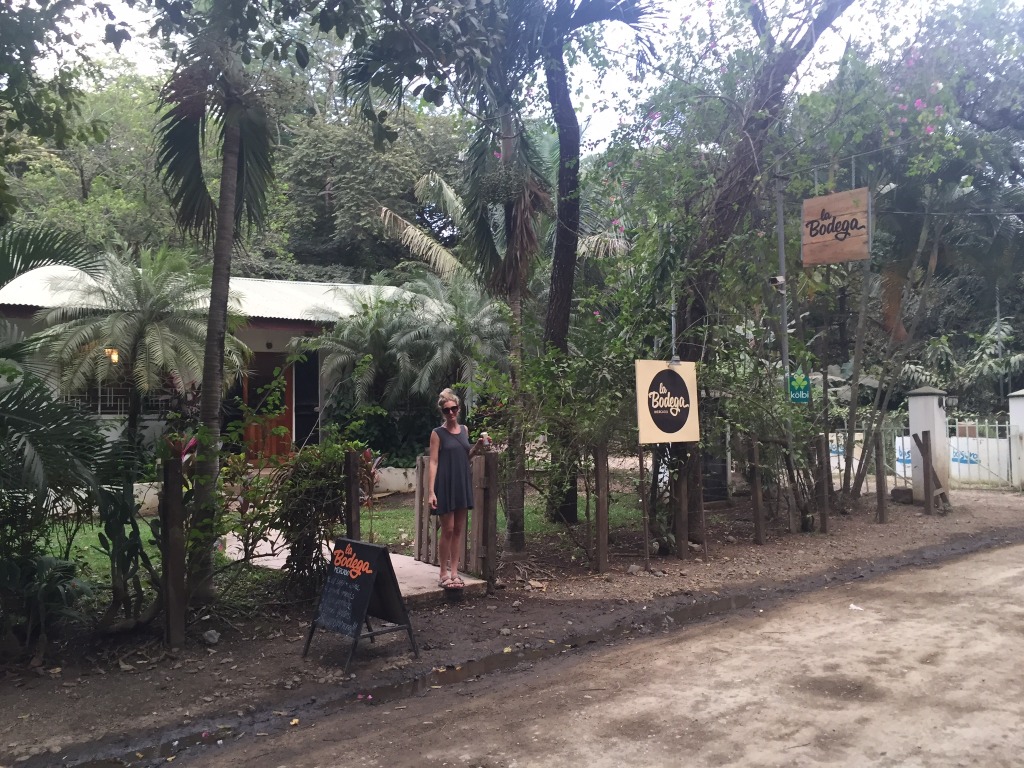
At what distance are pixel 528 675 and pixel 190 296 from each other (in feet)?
34.2

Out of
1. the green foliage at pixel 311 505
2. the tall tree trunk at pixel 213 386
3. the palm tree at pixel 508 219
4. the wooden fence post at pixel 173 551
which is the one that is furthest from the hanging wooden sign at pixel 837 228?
the wooden fence post at pixel 173 551

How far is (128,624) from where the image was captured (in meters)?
5.94

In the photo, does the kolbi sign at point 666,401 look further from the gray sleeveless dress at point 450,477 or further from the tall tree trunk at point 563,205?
the gray sleeveless dress at point 450,477

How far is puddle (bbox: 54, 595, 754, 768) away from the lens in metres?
4.52

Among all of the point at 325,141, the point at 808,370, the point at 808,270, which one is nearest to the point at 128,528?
the point at 808,370

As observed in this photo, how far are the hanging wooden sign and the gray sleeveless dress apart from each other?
19.6 ft

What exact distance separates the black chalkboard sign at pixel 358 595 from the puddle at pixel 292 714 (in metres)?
0.38

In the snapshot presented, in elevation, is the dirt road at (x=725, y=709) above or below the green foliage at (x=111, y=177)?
below

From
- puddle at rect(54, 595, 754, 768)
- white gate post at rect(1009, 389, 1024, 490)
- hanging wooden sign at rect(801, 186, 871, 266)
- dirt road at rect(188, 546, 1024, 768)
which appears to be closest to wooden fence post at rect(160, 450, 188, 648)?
puddle at rect(54, 595, 754, 768)

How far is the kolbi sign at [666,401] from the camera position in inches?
341

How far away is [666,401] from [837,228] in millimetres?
3758

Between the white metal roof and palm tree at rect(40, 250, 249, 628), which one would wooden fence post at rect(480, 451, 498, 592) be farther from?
the white metal roof

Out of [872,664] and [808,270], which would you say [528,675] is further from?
[808,270]

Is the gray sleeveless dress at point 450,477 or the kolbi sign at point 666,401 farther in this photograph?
the kolbi sign at point 666,401
